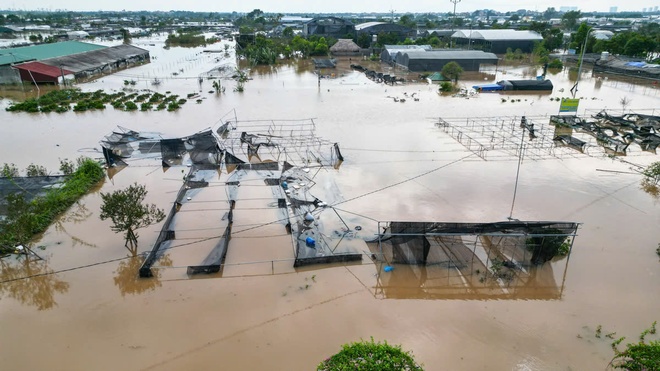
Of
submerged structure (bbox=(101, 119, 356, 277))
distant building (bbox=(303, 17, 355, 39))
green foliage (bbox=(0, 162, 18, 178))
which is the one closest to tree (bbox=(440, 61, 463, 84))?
submerged structure (bbox=(101, 119, 356, 277))

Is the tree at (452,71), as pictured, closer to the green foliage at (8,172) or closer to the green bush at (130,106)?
the green bush at (130,106)

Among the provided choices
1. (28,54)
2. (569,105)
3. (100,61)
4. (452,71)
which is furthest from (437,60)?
(28,54)

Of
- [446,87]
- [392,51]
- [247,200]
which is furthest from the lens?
[392,51]

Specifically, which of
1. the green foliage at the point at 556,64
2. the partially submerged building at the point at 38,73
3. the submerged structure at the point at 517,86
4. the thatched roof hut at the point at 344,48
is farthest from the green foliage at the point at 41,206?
the green foliage at the point at 556,64

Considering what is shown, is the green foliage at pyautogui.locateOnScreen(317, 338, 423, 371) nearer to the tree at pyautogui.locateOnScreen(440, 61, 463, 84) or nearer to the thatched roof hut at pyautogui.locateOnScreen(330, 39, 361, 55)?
the tree at pyautogui.locateOnScreen(440, 61, 463, 84)

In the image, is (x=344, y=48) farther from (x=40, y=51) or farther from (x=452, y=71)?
(x=40, y=51)

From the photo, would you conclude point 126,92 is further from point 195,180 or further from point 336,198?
point 336,198
